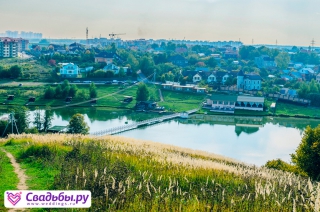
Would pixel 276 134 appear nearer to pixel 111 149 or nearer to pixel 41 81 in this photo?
pixel 111 149

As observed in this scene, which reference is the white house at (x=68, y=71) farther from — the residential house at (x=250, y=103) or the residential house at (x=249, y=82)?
the residential house at (x=250, y=103)

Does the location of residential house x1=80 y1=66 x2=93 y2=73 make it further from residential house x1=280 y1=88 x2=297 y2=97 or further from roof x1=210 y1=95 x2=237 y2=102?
residential house x1=280 y1=88 x2=297 y2=97

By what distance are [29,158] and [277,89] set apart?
4138cm

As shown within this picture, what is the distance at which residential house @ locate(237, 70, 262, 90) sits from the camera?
49.6 meters

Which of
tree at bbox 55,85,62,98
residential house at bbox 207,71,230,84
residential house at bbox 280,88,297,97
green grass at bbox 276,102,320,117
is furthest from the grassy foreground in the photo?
residential house at bbox 207,71,230,84

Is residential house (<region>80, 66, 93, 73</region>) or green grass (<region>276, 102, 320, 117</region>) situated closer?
green grass (<region>276, 102, 320, 117</region>)

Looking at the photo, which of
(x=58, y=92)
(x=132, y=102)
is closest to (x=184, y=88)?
(x=132, y=102)

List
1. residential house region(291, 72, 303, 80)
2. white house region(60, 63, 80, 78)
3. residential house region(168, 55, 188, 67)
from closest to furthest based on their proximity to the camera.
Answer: white house region(60, 63, 80, 78), residential house region(291, 72, 303, 80), residential house region(168, 55, 188, 67)

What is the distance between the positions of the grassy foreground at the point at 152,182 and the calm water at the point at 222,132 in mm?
13915

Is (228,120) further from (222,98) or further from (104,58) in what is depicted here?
(104,58)

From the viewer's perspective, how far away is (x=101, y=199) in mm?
6316

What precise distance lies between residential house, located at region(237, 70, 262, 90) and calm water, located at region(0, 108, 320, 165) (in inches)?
493

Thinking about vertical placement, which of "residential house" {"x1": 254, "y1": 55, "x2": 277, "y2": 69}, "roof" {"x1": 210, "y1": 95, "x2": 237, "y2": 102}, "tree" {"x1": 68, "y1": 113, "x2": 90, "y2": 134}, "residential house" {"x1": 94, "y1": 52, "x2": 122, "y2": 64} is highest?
"residential house" {"x1": 254, "y1": 55, "x2": 277, "y2": 69}

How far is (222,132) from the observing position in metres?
31.2
